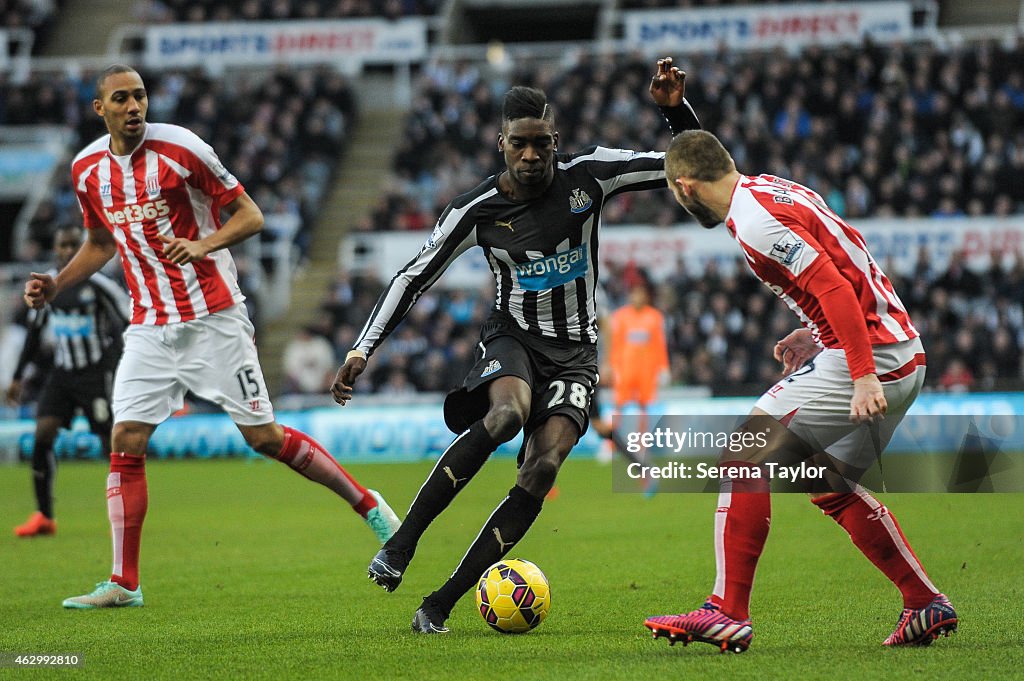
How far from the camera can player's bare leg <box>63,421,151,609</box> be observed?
682cm

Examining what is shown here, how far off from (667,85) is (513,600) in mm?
2309

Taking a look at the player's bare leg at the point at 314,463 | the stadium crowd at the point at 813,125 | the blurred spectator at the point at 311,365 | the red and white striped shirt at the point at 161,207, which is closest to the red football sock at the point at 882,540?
the player's bare leg at the point at 314,463

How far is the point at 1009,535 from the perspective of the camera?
29.7 ft

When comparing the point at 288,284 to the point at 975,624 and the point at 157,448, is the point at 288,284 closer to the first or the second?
the point at 157,448

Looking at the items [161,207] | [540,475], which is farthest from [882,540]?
[161,207]

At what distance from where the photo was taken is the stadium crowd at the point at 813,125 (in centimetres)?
2134

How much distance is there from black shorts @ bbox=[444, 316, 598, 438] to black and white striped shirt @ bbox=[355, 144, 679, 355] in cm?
7

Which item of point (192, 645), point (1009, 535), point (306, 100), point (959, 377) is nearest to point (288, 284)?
point (306, 100)

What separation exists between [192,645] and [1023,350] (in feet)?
51.3

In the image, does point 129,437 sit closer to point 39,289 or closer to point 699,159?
point 39,289

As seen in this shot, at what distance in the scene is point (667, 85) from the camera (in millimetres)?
6102

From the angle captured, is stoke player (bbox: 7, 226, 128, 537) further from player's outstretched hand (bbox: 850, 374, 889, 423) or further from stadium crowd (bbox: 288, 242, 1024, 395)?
stadium crowd (bbox: 288, 242, 1024, 395)

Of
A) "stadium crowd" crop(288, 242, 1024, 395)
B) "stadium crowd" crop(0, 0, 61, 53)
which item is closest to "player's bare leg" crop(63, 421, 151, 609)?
"stadium crowd" crop(288, 242, 1024, 395)

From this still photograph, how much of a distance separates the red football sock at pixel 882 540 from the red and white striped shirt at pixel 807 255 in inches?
25.7
